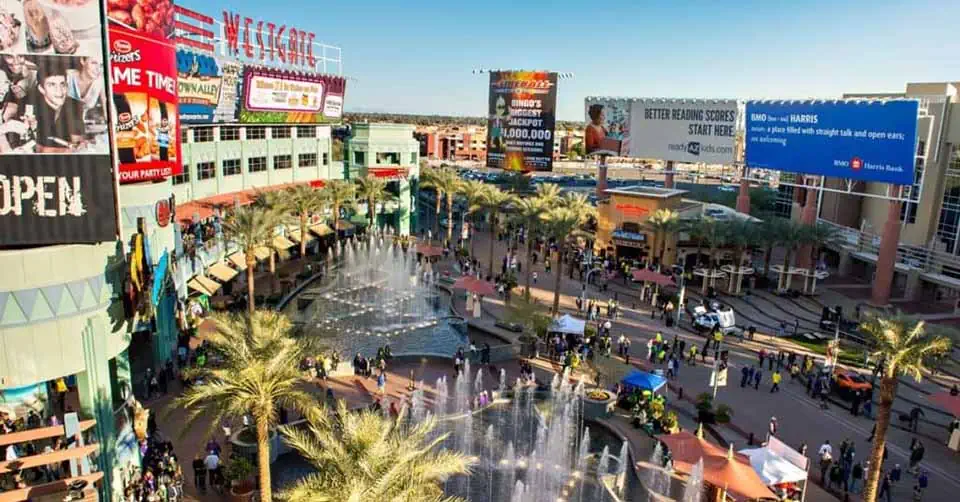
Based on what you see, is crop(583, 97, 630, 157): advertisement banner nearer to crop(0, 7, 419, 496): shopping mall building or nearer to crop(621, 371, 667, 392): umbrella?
crop(0, 7, 419, 496): shopping mall building

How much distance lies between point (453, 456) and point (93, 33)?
15037mm

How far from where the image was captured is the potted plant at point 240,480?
1789cm

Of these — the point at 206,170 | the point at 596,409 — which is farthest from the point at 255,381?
the point at 206,170

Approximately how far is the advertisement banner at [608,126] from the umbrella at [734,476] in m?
46.0

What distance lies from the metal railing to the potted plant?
46845 millimetres

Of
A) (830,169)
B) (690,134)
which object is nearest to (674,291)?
(830,169)

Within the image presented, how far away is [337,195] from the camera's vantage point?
2080 inches

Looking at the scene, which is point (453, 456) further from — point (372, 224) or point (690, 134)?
point (690, 134)

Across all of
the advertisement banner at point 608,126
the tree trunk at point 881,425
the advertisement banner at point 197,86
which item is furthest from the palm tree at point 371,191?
the tree trunk at point 881,425

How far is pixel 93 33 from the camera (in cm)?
1738

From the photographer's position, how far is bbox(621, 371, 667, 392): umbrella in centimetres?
2533

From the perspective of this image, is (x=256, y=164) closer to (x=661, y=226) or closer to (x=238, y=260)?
(x=238, y=260)

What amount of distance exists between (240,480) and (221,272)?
21.8 m

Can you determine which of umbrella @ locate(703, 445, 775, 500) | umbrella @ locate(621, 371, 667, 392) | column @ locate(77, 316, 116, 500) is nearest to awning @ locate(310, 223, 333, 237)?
umbrella @ locate(621, 371, 667, 392)
